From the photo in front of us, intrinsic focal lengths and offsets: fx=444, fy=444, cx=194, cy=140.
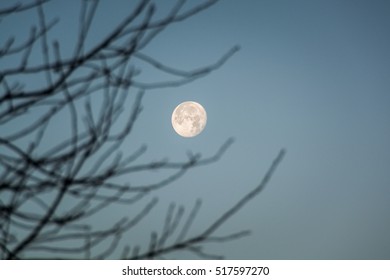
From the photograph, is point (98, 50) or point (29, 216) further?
point (29, 216)

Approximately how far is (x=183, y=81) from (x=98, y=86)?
368 millimetres

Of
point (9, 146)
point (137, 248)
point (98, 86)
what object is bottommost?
point (137, 248)

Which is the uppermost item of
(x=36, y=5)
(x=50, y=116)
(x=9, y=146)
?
(x=36, y=5)

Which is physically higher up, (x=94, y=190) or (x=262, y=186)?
(x=94, y=190)

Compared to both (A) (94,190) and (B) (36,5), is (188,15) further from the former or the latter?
(A) (94,190)

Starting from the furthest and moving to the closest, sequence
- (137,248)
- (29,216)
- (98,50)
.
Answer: (137,248), (29,216), (98,50)

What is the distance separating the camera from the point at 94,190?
6.52ft

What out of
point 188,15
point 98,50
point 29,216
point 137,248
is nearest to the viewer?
point 188,15

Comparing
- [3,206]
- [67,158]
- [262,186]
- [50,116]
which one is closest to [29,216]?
[3,206]

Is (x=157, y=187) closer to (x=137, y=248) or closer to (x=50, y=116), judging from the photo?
(x=137, y=248)

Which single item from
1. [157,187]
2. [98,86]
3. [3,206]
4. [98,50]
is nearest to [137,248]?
[157,187]

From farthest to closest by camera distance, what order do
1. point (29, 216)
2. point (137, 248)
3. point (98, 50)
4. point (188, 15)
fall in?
point (137, 248)
point (29, 216)
point (98, 50)
point (188, 15)

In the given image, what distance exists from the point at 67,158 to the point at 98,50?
0.50 metres

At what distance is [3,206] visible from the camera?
1.86 metres
